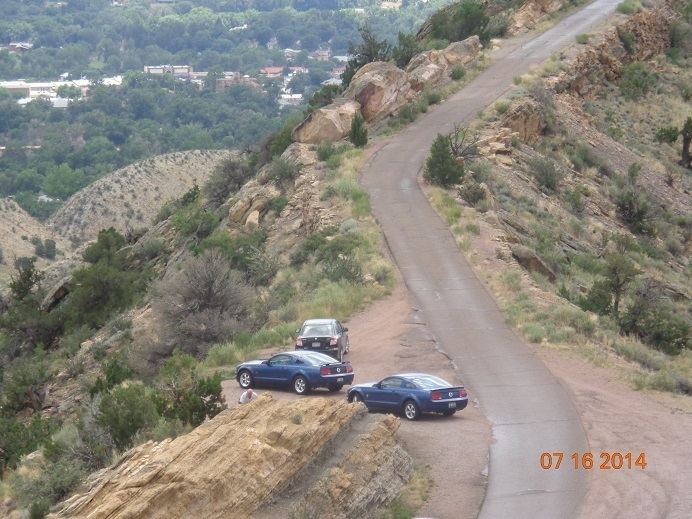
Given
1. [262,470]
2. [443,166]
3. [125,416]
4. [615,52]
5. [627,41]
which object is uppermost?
[262,470]

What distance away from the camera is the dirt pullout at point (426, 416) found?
64.6 ft

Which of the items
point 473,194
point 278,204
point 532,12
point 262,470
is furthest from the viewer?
point 532,12

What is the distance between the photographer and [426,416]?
79.4ft

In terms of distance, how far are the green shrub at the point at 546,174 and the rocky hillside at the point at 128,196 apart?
56.5 m

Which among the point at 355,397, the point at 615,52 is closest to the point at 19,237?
the point at 615,52

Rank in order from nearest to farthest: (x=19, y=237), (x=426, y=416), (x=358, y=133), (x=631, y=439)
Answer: (x=631, y=439), (x=426, y=416), (x=358, y=133), (x=19, y=237)

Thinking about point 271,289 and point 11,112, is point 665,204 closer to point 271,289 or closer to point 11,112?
point 271,289

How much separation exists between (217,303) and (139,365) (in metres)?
2.76

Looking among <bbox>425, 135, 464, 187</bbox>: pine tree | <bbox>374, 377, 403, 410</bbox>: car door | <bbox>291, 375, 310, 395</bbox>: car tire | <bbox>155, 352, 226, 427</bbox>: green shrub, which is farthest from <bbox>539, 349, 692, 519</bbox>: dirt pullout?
<bbox>425, 135, 464, 187</bbox>: pine tree

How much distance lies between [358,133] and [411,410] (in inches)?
1103

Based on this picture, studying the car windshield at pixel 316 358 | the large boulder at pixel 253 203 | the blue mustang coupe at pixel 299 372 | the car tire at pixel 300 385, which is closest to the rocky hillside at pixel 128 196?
the large boulder at pixel 253 203

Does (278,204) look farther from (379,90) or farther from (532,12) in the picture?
(532,12)

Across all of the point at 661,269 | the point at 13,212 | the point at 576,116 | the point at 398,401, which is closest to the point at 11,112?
the point at 13,212

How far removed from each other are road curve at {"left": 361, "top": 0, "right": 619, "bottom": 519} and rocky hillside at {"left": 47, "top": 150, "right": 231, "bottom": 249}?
166 ft
